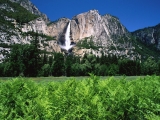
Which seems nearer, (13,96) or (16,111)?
(16,111)

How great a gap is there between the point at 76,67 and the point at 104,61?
2790cm

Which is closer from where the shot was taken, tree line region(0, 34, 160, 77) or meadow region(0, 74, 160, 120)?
meadow region(0, 74, 160, 120)

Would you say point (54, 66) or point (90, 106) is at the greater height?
point (54, 66)

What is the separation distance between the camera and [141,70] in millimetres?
129875

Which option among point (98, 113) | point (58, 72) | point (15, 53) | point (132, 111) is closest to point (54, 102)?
point (98, 113)

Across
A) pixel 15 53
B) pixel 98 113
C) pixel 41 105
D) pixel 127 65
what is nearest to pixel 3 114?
pixel 41 105

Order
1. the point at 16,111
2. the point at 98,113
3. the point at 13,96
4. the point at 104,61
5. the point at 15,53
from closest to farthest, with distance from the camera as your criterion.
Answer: the point at 98,113, the point at 16,111, the point at 13,96, the point at 15,53, the point at 104,61

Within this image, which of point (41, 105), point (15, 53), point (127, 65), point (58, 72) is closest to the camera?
point (41, 105)

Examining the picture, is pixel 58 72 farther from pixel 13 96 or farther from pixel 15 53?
pixel 13 96

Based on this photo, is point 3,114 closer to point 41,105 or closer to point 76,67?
point 41,105

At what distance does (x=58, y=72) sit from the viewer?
369 feet

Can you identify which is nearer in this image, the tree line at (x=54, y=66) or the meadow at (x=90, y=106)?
the meadow at (x=90, y=106)

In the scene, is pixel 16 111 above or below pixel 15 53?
below

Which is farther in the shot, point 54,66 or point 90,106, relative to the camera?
point 54,66
